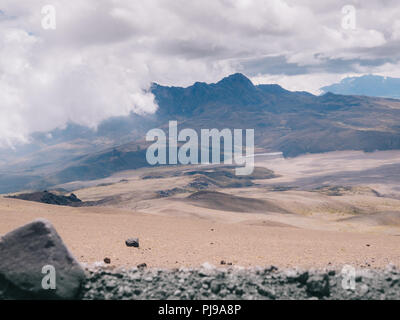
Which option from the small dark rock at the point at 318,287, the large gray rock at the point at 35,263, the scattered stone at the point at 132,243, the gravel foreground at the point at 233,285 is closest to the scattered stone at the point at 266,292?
the gravel foreground at the point at 233,285

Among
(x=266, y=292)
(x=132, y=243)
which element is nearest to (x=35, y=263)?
(x=132, y=243)

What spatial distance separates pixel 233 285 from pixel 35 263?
20.7ft

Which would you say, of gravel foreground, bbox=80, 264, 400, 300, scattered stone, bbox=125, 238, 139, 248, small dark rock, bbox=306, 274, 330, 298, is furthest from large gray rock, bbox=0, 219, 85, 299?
small dark rock, bbox=306, 274, 330, 298

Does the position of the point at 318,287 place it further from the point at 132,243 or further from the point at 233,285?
the point at 132,243

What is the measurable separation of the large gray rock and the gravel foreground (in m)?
0.65

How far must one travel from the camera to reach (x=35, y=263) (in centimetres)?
1307

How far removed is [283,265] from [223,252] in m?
3.47

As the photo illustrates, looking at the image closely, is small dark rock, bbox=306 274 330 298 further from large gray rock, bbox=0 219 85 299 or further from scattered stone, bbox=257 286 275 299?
large gray rock, bbox=0 219 85 299

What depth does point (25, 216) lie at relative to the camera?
27.3m

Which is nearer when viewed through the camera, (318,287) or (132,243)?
(318,287)
